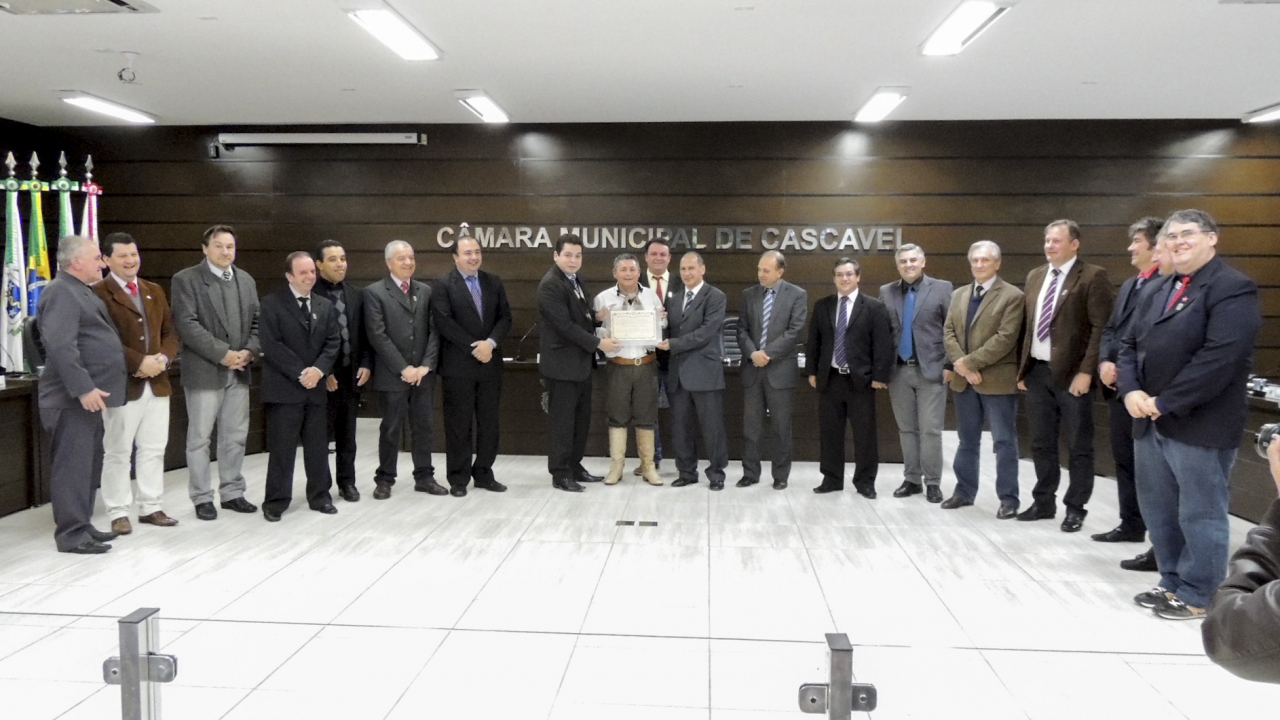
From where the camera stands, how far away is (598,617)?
3.64 metres

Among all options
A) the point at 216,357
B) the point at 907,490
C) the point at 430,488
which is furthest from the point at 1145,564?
the point at 216,357

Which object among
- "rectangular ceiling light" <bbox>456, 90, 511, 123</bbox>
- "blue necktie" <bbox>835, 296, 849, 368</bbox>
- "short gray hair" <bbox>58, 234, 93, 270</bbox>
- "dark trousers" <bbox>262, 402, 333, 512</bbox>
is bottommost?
"dark trousers" <bbox>262, 402, 333, 512</bbox>

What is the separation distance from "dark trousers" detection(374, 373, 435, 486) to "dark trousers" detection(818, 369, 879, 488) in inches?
109

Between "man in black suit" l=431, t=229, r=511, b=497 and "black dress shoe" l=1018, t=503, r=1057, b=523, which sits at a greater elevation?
"man in black suit" l=431, t=229, r=511, b=497

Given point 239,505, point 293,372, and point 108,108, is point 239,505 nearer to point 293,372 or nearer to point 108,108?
point 293,372

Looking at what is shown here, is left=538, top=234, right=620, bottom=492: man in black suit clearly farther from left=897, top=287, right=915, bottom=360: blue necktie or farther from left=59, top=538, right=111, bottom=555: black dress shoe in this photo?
left=59, top=538, right=111, bottom=555: black dress shoe

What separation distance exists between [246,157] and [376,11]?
4504 mm

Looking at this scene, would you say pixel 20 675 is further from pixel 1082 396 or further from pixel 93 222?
pixel 93 222

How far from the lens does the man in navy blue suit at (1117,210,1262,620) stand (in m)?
3.51

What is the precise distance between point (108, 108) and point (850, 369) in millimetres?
6862

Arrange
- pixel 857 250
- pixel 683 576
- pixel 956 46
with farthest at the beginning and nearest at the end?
1. pixel 857 250
2. pixel 956 46
3. pixel 683 576

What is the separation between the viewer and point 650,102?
7.73 metres

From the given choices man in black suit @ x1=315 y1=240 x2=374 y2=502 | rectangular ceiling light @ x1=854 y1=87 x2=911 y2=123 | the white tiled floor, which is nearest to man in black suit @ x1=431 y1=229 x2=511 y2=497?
man in black suit @ x1=315 y1=240 x2=374 y2=502

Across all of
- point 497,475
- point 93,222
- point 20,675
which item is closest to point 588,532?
point 497,475
